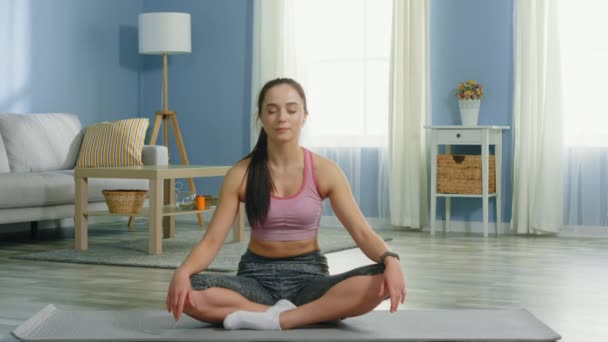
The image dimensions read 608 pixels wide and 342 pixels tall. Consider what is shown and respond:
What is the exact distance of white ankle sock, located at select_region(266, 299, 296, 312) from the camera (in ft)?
8.15

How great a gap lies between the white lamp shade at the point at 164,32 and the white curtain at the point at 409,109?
1.50m

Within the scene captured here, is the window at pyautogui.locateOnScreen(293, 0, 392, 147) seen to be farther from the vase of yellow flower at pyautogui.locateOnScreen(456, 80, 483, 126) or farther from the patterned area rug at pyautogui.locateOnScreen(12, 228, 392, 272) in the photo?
the patterned area rug at pyautogui.locateOnScreen(12, 228, 392, 272)

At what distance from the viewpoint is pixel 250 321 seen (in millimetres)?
2412

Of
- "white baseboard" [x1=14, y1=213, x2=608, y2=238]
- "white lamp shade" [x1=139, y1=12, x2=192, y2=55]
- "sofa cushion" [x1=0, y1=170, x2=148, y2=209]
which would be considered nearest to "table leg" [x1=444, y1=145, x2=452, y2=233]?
"white baseboard" [x1=14, y1=213, x2=608, y2=238]

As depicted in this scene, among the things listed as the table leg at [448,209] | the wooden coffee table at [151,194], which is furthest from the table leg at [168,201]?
the table leg at [448,209]

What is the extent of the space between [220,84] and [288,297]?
442cm

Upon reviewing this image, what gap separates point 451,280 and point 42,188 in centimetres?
→ 246

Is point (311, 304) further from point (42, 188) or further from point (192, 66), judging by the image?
point (192, 66)

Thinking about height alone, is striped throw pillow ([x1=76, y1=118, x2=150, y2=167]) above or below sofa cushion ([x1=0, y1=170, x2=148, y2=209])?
above

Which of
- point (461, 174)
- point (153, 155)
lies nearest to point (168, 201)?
point (153, 155)

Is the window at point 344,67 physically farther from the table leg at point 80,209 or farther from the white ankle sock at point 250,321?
the white ankle sock at point 250,321

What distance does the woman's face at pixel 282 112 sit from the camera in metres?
2.50

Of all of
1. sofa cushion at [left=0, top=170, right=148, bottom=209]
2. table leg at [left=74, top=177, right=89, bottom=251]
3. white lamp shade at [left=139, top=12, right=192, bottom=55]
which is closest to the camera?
table leg at [left=74, top=177, right=89, bottom=251]

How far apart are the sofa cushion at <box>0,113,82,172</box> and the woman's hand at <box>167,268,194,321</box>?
11.4ft
